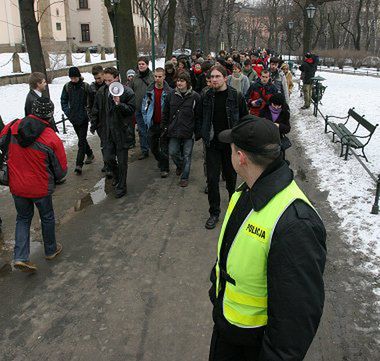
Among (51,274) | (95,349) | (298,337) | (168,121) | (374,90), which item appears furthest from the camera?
(374,90)

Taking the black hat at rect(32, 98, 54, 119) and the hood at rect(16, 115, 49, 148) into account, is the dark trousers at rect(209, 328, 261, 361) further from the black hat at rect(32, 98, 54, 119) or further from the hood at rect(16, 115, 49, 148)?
the black hat at rect(32, 98, 54, 119)

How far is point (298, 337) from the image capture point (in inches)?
70.6

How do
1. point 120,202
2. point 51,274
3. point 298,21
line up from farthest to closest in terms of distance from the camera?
point 298,21 < point 120,202 < point 51,274

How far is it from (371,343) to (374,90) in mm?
19936

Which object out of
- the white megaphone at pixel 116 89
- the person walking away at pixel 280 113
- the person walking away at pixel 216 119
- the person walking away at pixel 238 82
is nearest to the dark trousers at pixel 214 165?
the person walking away at pixel 216 119

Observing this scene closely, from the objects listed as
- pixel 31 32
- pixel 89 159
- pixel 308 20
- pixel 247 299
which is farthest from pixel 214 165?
pixel 308 20

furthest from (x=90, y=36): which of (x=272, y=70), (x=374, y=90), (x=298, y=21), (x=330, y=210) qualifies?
(x=330, y=210)

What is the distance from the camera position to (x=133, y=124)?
741 cm

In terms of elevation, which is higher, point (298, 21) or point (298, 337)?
point (298, 21)

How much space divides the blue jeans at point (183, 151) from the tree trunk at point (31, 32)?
5989 millimetres

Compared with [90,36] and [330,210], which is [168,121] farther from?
[90,36]

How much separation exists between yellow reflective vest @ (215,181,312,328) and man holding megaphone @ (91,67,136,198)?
4871 millimetres

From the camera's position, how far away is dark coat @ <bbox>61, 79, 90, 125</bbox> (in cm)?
774

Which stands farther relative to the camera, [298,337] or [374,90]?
[374,90]
